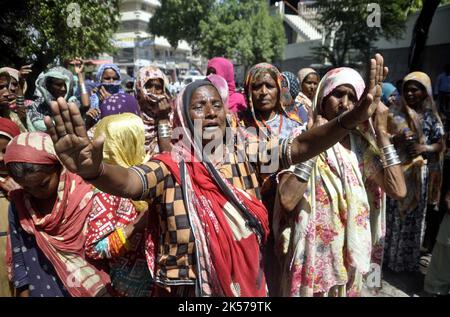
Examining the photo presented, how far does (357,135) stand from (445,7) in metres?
13.4

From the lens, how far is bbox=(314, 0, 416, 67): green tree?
39.4 ft

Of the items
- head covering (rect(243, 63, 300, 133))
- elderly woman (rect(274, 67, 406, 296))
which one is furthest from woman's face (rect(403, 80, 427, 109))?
elderly woman (rect(274, 67, 406, 296))

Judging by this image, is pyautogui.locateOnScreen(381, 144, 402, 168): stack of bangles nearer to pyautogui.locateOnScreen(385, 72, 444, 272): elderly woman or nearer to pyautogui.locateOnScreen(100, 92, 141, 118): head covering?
pyautogui.locateOnScreen(385, 72, 444, 272): elderly woman

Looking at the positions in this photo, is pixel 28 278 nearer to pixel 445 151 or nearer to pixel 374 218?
pixel 374 218

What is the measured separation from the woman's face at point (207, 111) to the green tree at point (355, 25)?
1153cm

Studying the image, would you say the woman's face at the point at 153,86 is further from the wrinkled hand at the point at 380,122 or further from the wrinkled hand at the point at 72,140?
the wrinkled hand at the point at 72,140

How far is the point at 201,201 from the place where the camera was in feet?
5.29

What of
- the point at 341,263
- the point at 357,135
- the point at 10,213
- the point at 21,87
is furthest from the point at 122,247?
the point at 21,87

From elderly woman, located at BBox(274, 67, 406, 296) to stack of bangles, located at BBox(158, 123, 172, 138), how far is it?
93 centimetres

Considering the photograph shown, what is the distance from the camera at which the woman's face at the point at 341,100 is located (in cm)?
199

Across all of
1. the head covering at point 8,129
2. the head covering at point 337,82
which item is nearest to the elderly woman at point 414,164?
the head covering at point 337,82

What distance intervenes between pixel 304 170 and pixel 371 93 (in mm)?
511

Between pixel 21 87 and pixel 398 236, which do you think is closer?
pixel 398 236
